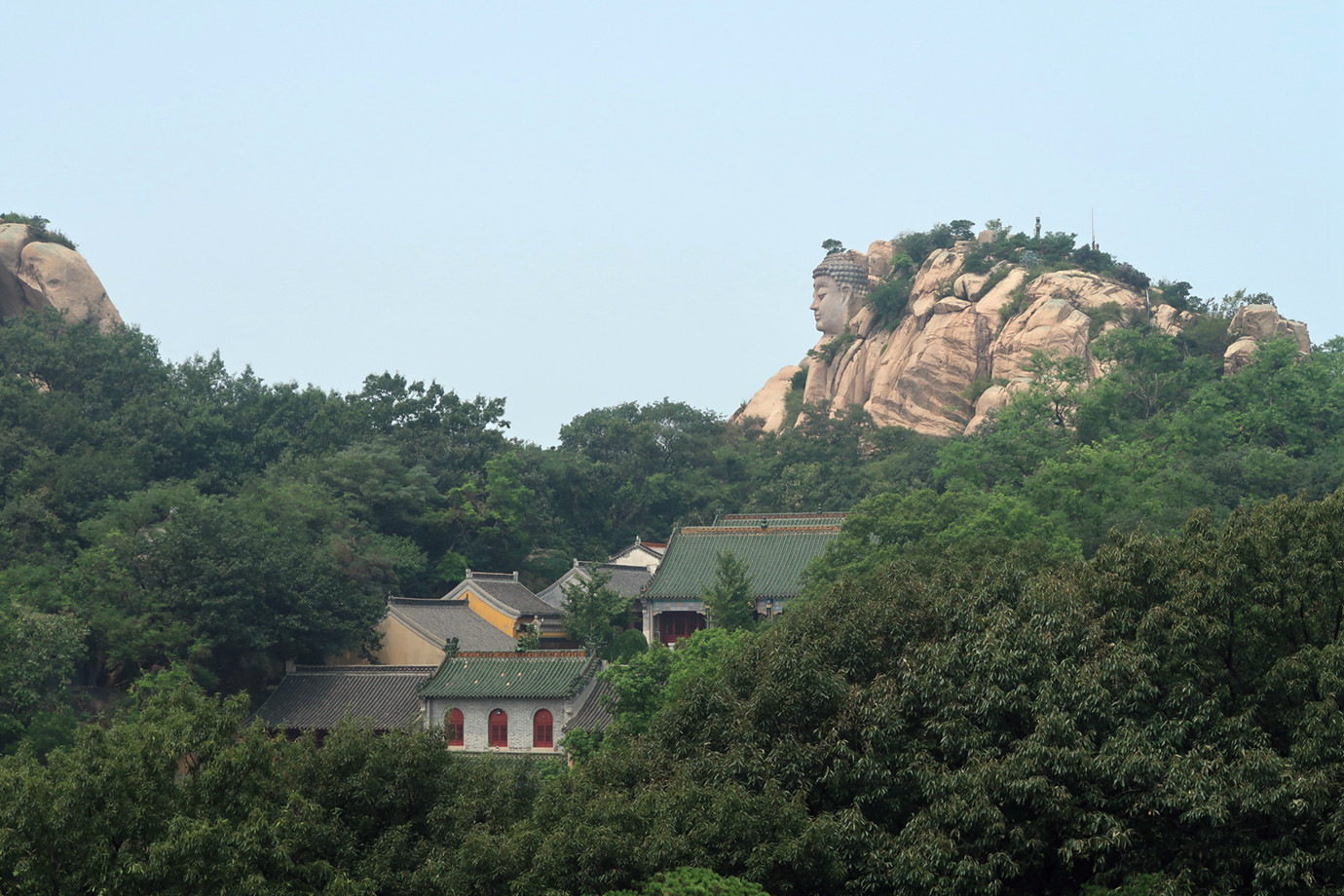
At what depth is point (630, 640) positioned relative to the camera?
29625mm

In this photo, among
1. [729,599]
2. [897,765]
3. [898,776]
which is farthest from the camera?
[729,599]

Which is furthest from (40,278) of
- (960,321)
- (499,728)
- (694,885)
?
(694,885)

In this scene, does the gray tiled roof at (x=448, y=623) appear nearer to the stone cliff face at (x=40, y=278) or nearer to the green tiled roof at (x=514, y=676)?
the green tiled roof at (x=514, y=676)

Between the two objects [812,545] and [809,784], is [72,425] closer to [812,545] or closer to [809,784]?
[812,545]

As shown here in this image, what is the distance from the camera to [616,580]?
133 feet

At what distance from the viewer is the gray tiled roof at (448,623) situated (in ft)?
109

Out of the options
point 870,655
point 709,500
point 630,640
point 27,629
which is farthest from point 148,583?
point 709,500

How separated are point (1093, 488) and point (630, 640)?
1115 centimetres

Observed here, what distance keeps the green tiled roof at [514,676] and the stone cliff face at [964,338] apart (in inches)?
987

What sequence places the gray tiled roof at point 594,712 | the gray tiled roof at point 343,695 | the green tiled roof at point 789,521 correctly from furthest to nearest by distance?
the green tiled roof at point 789,521 < the gray tiled roof at point 343,695 < the gray tiled roof at point 594,712

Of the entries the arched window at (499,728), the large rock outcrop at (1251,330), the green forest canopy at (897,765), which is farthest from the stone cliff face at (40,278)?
the large rock outcrop at (1251,330)

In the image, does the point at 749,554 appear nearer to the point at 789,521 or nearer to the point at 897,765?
the point at 789,521

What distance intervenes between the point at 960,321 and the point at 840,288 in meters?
9.06

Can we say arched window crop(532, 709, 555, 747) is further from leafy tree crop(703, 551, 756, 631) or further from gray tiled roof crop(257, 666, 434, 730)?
leafy tree crop(703, 551, 756, 631)
